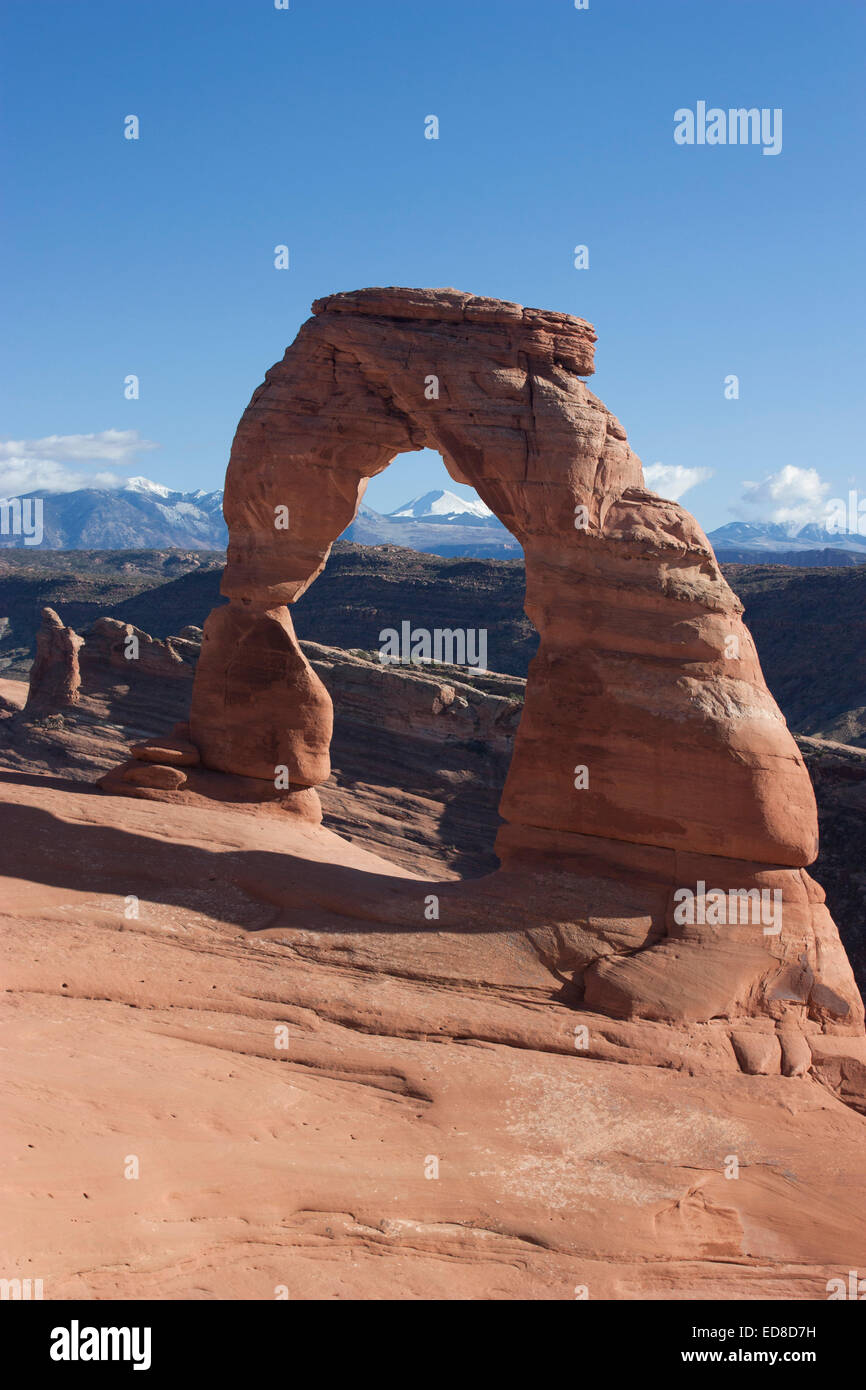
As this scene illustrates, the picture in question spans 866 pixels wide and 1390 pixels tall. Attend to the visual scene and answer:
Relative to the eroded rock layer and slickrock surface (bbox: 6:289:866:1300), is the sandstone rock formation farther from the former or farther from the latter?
the eroded rock layer

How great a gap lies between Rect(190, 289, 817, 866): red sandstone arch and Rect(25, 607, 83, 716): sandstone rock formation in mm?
11084

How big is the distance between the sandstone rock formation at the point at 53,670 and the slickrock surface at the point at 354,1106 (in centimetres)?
1239

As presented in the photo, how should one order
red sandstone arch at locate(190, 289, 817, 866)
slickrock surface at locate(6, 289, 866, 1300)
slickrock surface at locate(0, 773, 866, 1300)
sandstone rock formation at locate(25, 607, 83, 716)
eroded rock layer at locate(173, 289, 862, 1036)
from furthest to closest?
sandstone rock formation at locate(25, 607, 83, 716) < red sandstone arch at locate(190, 289, 817, 866) < eroded rock layer at locate(173, 289, 862, 1036) < slickrock surface at locate(6, 289, 866, 1300) < slickrock surface at locate(0, 773, 866, 1300)

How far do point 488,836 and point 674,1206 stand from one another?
15792 millimetres

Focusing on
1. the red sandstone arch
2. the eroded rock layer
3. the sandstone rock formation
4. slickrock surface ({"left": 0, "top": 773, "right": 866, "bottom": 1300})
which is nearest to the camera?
slickrock surface ({"left": 0, "top": 773, "right": 866, "bottom": 1300})

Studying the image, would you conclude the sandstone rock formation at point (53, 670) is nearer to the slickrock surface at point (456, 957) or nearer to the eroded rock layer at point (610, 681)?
the slickrock surface at point (456, 957)

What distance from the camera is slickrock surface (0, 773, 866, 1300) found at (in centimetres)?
666

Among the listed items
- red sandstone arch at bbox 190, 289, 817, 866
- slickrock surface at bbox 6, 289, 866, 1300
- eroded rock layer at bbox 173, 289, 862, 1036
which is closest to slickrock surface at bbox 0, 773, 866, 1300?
slickrock surface at bbox 6, 289, 866, 1300

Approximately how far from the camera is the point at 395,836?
23141mm

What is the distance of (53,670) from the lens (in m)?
24.3

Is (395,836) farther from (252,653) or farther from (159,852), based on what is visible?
(159,852)

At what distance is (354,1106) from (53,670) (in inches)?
710

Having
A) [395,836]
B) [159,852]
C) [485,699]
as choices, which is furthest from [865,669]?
[159,852]

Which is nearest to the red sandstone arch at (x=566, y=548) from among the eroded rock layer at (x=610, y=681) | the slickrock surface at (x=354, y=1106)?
the eroded rock layer at (x=610, y=681)
